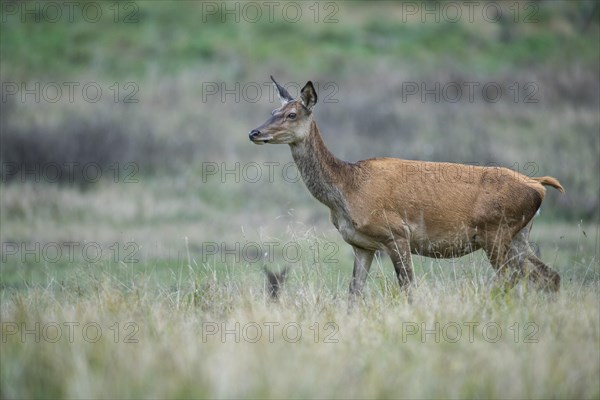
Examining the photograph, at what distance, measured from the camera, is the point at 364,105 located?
30.8m

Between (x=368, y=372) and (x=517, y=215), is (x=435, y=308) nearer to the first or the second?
(x=368, y=372)

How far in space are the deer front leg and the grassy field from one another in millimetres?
319

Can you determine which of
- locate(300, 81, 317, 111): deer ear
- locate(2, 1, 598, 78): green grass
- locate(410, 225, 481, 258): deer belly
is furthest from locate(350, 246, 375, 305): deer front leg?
locate(2, 1, 598, 78): green grass

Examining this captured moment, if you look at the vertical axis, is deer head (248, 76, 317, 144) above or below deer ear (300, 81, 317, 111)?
below

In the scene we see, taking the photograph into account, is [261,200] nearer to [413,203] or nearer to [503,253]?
[413,203]

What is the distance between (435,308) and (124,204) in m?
16.1

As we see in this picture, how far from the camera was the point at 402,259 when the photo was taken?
34.3ft

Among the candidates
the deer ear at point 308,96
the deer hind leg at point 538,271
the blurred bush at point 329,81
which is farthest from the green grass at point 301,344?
the blurred bush at point 329,81

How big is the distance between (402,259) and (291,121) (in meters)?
1.91

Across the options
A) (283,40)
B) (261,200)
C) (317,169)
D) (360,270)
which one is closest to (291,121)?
(317,169)

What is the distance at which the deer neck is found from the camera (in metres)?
10.8

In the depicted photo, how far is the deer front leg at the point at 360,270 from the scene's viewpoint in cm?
1053

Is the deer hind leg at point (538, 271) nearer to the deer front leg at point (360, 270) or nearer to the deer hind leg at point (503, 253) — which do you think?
the deer hind leg at point (503, 253)

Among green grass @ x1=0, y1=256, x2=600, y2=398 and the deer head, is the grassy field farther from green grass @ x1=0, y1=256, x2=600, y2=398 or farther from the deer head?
the deer head
